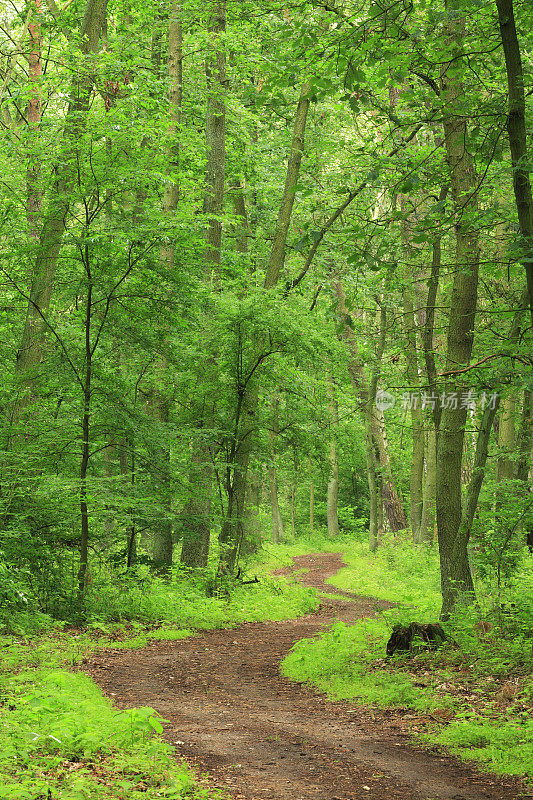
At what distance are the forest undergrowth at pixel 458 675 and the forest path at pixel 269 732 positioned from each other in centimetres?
23

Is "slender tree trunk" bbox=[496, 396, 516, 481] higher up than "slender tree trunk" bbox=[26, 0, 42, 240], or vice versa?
"slender tree trunk" bbox=[26, 0, 42, 240]

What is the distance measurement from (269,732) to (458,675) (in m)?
2.19

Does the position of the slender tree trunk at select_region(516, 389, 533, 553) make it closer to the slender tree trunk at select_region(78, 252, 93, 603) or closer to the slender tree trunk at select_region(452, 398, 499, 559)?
the slender tree trunk at select_region(452, 398, 499, 559)

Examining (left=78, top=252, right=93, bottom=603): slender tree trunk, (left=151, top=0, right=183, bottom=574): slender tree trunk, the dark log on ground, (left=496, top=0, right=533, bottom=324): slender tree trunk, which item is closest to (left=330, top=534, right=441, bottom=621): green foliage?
the dark log on ground

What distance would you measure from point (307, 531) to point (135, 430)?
26482 millimetres

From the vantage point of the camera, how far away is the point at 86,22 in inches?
416

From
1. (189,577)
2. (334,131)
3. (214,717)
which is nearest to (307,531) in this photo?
(334,131)

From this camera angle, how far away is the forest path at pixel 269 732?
448cm

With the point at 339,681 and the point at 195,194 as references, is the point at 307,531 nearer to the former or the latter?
the point at 195,194

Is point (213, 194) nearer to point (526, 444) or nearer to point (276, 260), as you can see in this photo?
point (276, 260)

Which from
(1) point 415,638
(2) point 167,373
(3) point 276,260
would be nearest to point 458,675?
(1) point 415,638

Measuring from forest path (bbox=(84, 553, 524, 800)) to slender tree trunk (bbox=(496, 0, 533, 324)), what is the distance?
132 inches

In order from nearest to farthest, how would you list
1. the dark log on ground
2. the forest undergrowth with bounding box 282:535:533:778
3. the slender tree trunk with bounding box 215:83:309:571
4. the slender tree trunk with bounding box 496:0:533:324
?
1. the slender tree trunk with bounding box 496:0:533:324
2. the forest undergrowth with bounding box 282:535:533:778
3. the dark log on ground
4. the slender tree trunk with bounding box 215:83:309:571

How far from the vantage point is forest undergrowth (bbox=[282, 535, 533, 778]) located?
5.31 m
